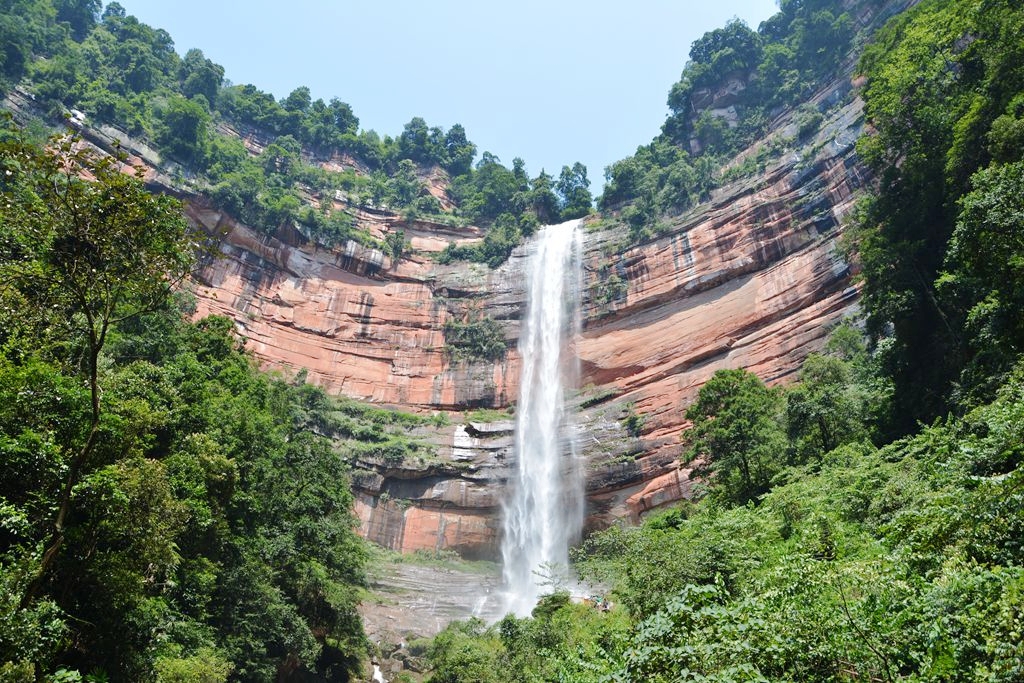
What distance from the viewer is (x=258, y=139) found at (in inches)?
2269

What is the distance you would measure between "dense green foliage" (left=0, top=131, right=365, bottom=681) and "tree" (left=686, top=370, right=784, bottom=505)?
11.7 metres

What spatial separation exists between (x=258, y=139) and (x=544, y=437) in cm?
3895

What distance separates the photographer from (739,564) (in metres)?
11.1

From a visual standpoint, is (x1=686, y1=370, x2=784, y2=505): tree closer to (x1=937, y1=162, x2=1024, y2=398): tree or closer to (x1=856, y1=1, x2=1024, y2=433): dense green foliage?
(x1=856, y1=1, x2=1024, y2=433): dense green foliage

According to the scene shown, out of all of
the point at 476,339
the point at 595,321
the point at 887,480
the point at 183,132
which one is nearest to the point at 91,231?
the point at 887,480

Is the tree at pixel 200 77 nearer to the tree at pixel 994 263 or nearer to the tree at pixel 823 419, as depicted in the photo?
the tree at pixel 823 419

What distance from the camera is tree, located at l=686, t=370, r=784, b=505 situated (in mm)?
18812

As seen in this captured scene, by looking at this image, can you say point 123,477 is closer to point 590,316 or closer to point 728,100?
point 590,316

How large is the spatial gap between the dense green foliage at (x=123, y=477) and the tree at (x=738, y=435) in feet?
38.5

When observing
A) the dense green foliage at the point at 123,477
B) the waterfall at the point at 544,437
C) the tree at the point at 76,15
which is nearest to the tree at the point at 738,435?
the waterfall at the point at 544,437

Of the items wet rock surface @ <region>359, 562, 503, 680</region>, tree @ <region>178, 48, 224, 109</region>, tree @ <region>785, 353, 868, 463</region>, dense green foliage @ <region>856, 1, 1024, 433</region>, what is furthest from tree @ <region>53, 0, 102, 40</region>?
tree @ <region>785, 353, 868, 463</region>

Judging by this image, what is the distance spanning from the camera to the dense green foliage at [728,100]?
143 ft

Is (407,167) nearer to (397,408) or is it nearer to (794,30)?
(397,408)

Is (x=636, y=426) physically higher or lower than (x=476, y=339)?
lower
